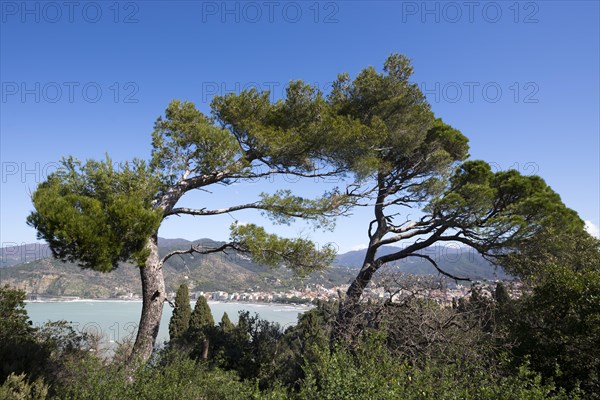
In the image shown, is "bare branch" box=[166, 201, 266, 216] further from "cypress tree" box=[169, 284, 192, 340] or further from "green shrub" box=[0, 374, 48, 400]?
"cypress tree" box=[169, 284, 192, 340]

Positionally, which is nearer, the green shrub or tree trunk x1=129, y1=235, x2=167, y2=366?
the green shrub

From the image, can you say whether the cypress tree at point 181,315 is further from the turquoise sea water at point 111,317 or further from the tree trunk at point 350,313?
the tree trunk at point 350,313

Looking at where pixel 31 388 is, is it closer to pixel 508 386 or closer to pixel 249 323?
pixel 508 386

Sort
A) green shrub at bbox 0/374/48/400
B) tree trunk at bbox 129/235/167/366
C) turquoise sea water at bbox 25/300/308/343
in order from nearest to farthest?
1. green shrub at bbox 0/374/48/400
2. tree trunk at bbox 129/235/167/366
3. turquoise sea water at bbox 25/300/308/343

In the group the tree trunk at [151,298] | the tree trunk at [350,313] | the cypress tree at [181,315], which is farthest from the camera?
the cypress tree at [181,315]

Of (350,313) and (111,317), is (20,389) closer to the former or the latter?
(350,313)

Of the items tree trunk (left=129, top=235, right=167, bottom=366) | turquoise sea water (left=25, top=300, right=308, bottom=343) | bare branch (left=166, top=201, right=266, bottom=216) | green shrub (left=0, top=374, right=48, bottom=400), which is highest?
bare branch (left=166, top=201, right=266, bottom=216)

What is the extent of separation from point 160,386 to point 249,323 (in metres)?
7.03

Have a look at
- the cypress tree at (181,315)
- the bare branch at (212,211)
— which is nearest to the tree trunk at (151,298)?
the bare branch at (212,211)

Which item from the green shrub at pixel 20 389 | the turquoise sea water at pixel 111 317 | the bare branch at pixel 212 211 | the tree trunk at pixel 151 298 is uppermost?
the bare branch at pixel 212 211

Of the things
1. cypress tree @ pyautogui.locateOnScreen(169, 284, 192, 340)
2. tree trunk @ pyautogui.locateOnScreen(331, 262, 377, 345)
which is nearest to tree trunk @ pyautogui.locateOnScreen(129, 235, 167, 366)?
tree trunk @ pyautogui.locateOnScreen(331, 262, 377, 345)

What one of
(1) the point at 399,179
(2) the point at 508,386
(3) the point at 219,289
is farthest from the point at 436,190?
(3) the point at 219,289

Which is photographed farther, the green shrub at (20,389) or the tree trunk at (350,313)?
the tree trunk at (350,313)

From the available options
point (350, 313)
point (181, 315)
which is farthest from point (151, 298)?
point (181, 315)
